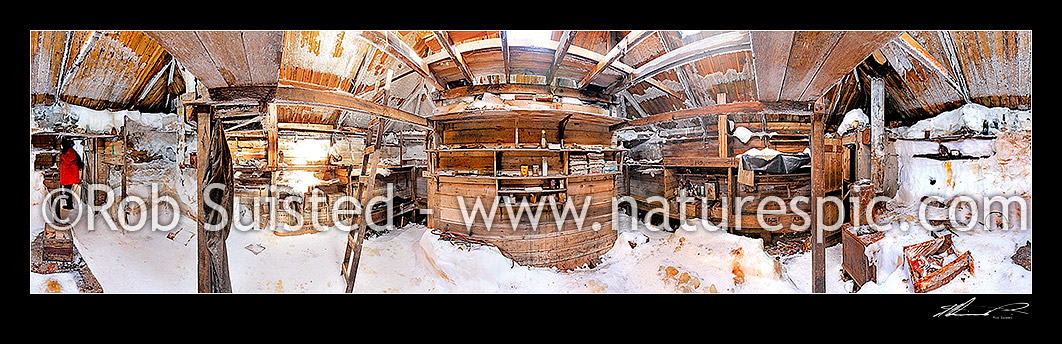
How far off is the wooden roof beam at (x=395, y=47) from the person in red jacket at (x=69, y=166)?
1.57m

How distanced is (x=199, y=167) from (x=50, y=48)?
33.7 inches

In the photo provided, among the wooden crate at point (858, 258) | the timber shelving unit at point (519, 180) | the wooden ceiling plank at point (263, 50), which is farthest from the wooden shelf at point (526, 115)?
the wooden crate at point (858, 258)

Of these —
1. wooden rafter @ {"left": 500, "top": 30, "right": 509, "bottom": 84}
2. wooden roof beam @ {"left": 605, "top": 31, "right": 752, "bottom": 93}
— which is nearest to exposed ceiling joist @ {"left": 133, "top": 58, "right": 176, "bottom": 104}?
wooden rafter @ {"left": 500, "top": 30, "right": 509, "bottom": 84}

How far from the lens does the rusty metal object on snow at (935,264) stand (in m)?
1.94

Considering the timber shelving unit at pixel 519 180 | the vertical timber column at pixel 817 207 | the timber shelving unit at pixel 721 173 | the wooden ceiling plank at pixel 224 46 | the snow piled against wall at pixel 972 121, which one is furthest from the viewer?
the timber shelving unit at pixel 721 173

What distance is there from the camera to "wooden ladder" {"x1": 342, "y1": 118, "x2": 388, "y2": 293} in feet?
7.07

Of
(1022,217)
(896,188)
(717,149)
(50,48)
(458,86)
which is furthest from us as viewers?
(717,149)

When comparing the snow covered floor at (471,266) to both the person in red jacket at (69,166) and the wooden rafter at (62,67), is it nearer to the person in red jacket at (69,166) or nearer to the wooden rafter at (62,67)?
the person in red jacket at (69,166)

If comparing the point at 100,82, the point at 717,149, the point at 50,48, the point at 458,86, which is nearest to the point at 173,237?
the point at 100,82

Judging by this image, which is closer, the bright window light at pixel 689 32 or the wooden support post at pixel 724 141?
the bright window light at pixel 689 32

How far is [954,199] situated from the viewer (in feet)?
6.46

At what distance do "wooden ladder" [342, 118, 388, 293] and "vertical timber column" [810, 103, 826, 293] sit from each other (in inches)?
108
